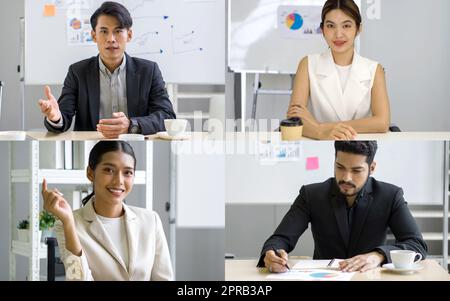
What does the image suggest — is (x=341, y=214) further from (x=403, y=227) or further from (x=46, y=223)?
(x=46, y=223)

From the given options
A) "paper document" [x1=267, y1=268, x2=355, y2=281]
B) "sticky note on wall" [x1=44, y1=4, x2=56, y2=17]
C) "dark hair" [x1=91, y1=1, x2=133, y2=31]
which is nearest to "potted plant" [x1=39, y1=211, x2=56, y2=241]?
"paper document" [x1=267, y1=268, x2=355, y2=281]

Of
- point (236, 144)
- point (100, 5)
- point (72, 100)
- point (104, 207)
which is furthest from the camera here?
point (100, 5)

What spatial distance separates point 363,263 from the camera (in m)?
1.74

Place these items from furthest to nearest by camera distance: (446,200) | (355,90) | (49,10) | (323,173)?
(49,10)
(355,90)
(446,200)
(323,173)

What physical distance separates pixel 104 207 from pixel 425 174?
32.5 inches

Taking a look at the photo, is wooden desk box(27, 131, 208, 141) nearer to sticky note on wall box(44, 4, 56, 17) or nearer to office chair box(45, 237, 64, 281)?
office chair box(45, 237, 64, 281)

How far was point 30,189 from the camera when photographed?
1.76 metres

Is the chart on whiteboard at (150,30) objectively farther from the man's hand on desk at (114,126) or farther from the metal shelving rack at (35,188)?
the metal shelving rack at (35,188)

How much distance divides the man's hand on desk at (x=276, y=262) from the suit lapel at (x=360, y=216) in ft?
0.55

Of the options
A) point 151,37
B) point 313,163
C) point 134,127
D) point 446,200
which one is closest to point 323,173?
point 313,163

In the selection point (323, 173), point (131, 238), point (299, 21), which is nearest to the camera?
point (131, 238)

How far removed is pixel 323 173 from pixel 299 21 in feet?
4.50

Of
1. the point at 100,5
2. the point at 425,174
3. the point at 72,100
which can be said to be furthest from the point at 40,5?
the point at 425,174

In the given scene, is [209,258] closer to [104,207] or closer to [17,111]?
[104,207]
